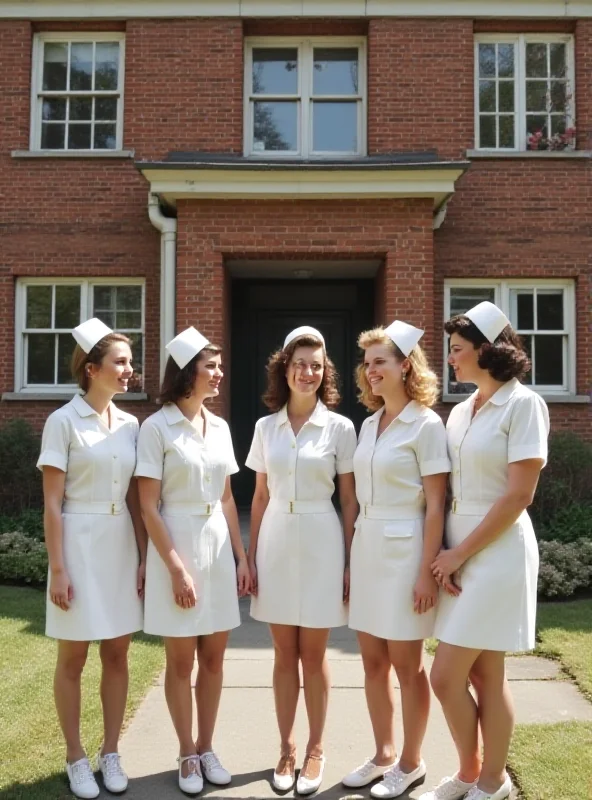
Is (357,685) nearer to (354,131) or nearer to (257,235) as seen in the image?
(257,235)

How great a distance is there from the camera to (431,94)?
1053 cm

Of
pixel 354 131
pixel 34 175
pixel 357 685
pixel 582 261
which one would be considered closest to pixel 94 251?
pixel 34 175

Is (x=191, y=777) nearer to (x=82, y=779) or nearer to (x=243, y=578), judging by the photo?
(x=82, y=779)

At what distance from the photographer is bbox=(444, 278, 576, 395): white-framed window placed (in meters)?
10.7

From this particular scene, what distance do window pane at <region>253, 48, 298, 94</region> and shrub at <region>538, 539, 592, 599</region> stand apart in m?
7.17

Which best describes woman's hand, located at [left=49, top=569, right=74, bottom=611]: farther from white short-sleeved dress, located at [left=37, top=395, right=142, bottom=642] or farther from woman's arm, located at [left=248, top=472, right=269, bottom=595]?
woman's arm, located at [left=248, top=472, right=269, bottom=595]

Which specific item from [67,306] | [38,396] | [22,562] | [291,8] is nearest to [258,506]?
[22,562]

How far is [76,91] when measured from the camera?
36.2ft

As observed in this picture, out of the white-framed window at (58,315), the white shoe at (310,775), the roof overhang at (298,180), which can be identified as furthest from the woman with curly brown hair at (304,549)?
the white-framed window at (58,315)

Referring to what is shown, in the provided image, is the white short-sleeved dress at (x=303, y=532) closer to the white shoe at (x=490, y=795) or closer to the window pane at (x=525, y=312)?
the white shoe at (x=490, y=795)

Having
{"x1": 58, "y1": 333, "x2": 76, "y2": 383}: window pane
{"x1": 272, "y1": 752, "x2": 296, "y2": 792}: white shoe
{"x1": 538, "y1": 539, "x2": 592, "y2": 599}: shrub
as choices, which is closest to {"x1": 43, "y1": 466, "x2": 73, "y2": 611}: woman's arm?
{"x1": 272, "y1": 752, "x2": 296, "y2": 792}: white shoe

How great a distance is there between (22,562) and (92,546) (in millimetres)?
5103

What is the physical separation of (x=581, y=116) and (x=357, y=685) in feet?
28.7

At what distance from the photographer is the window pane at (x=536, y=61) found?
36.2 feet
